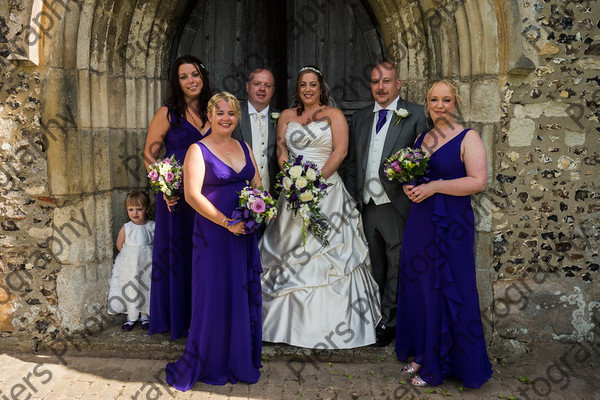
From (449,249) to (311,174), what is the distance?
1.13 meters

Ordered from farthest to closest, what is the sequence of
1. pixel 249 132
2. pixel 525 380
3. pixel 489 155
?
pixel 249 132 → pixel 489 155 → pixel 525 380

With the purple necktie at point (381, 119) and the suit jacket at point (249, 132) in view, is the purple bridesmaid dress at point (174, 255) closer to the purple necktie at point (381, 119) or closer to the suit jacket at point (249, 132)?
the suit jacket at point (249, 132)

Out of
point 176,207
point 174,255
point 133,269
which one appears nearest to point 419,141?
point 176,207

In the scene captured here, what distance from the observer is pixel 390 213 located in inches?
168

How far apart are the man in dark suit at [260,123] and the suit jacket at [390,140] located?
2.32 ft

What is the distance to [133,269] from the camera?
4434mm

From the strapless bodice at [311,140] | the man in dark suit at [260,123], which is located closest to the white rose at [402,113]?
the strapless bodice at [311,140]

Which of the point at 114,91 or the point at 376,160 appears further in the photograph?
the point at 114,91

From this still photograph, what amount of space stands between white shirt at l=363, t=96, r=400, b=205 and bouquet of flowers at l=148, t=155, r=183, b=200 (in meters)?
1.51

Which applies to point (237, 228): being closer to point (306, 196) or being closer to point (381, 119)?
point (306, 196)

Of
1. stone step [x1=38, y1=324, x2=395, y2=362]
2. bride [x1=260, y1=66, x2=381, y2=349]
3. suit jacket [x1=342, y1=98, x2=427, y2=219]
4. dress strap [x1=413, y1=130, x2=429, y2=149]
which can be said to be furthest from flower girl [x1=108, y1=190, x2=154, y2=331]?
dress strap [x1=413, y1=130, x2=429, y2=149]

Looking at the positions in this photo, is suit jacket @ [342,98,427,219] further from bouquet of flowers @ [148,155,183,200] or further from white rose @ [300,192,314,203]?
bouquet of flowers @ [148,155,183,200]

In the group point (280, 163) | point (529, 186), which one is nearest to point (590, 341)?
→ point (529, 186)

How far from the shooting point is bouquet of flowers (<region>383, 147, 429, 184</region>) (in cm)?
361
